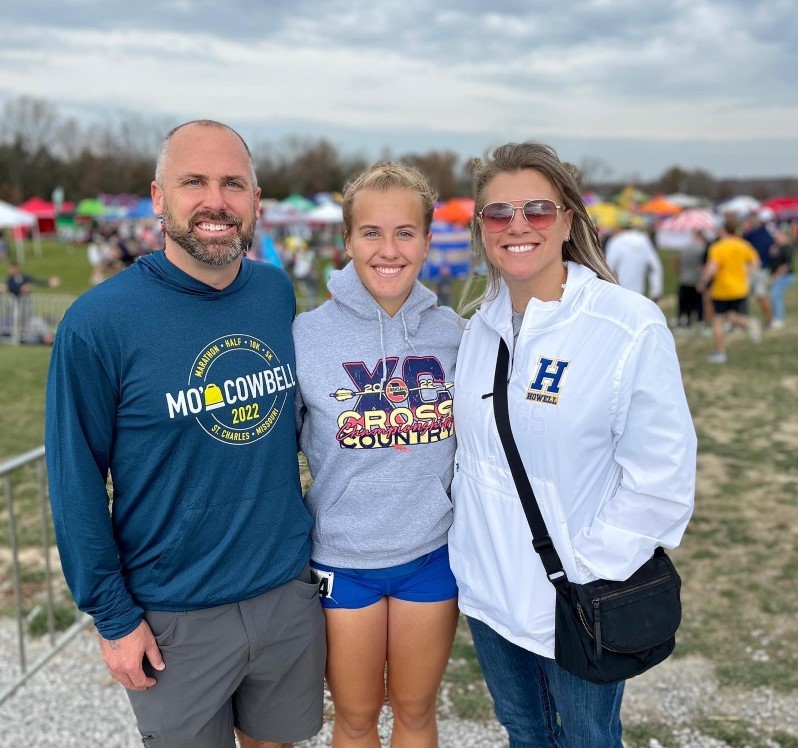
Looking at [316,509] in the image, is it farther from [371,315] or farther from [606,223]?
[606,223]

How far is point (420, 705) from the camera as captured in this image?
240 centimetres

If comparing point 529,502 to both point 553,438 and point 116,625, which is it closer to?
point 553,438

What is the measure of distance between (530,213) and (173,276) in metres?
1.05

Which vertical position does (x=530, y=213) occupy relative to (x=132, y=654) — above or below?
above

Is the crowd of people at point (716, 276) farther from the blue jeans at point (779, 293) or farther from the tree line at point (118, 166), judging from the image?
the tree line at point (118, 166)

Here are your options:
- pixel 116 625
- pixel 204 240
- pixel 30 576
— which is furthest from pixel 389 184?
pixel 30 576

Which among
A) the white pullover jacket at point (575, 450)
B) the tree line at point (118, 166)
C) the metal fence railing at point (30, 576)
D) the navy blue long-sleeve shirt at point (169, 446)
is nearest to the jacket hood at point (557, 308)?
the white pullover jacket at point (575, 450)

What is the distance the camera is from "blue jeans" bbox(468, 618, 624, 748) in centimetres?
213

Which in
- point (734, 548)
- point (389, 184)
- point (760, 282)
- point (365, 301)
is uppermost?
point (389, 184)

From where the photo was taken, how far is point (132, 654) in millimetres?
2014

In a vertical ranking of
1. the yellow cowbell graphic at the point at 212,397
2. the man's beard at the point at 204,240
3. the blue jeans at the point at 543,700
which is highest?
the man's beard at the point at 204,240

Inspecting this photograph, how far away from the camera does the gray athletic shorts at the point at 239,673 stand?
6.95ft

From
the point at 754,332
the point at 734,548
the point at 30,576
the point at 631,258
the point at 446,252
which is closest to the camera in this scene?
the point at 30,576

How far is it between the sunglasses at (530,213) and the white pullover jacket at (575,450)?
171 millimetres
